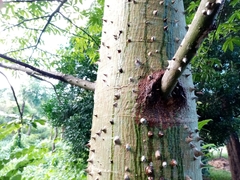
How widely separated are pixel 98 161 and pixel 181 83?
0.20 m

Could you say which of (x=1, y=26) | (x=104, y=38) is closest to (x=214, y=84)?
(x=1, y=26)

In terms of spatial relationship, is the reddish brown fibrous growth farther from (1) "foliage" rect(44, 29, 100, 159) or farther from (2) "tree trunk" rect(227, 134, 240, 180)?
(2) "tree trunk" rect(227, 134, 240, 180)

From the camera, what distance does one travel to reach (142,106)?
390 millimetres

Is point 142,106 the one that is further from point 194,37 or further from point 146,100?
point 194,37

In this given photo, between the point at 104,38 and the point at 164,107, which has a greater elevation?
the point at 104,38

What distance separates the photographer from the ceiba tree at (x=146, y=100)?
36cm

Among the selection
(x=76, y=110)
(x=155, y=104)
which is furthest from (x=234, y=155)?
(x=155, y=104)

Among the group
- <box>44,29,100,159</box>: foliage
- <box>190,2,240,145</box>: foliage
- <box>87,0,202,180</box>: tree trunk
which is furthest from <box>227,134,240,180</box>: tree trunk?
<box>87,0,202,180</box>: tree trunk

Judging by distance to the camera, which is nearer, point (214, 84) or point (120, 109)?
point (120, 109)

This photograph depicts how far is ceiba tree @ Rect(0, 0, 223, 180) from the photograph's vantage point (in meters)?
0.36

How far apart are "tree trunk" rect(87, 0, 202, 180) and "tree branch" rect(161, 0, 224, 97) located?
4 centimetres

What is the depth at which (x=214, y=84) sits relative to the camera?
3248mm

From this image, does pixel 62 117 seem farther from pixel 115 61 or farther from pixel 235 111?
pixel 115 61

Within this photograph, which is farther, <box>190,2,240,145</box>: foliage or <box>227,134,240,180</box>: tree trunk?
<box>227,134,240,180</box>: tree trunk
